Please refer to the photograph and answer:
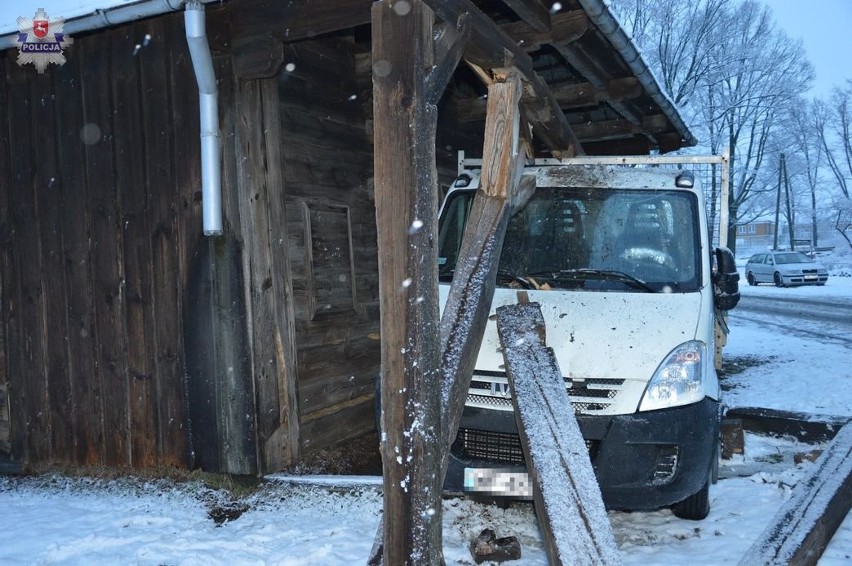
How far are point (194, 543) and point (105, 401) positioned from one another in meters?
2.01

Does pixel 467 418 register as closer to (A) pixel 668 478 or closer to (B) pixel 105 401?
(A) pixel 668 478

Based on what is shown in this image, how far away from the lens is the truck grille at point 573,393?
3.64 m

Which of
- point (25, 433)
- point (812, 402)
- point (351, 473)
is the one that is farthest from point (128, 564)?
point (812, 402)

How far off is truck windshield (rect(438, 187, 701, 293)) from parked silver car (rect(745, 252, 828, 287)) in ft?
80.0

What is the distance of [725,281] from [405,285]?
269 centimetres

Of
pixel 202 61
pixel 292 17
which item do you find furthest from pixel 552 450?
pixel 202 61

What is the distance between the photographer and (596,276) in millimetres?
4168

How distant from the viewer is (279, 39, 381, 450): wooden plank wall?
5336mm

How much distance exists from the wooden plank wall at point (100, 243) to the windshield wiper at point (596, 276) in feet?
8.45

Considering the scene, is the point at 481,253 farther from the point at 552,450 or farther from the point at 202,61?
the point at 202,61

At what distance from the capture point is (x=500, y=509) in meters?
4.31

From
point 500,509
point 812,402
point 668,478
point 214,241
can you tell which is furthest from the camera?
point 812,402

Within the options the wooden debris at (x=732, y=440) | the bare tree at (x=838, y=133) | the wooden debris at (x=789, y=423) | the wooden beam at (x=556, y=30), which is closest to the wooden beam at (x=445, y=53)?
the wooden beam at (x=556, y=30)

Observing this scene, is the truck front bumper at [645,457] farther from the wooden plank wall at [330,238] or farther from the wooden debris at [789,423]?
the wooden debris at [789,423]
